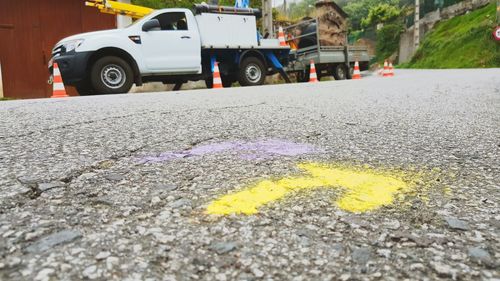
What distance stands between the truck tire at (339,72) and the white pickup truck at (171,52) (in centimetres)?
281

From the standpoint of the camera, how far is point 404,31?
38.4 m

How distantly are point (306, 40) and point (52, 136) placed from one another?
11.5m

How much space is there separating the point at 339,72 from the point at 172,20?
6462mm

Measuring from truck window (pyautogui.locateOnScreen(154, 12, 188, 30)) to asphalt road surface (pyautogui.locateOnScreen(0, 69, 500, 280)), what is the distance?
616cm

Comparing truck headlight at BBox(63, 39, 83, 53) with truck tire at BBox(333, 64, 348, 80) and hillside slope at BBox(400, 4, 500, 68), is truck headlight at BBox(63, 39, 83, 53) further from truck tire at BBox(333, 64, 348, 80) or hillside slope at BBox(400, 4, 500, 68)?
hillside slope at BBox(400, 4, 500, 68)

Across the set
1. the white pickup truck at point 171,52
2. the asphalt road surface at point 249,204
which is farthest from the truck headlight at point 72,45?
the asphalt road surface at point 249,204

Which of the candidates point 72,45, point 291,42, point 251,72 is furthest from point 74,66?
point 291,42

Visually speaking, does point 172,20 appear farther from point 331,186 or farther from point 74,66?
point 331,186

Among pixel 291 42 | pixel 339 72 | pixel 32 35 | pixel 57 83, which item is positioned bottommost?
pixel 57 83

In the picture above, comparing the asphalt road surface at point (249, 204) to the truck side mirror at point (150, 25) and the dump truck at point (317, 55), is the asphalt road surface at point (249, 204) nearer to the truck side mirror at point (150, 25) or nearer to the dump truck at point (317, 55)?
the truck side mirror at point (150, 25)

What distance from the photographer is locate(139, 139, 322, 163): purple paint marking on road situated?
2227 millimetres

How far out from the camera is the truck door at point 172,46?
8.27m

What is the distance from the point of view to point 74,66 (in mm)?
7414

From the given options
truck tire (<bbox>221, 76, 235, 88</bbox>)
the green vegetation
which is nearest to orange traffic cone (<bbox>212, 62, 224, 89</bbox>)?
truck tire (<bbox>221, 76, 235, 88</bbox>)
